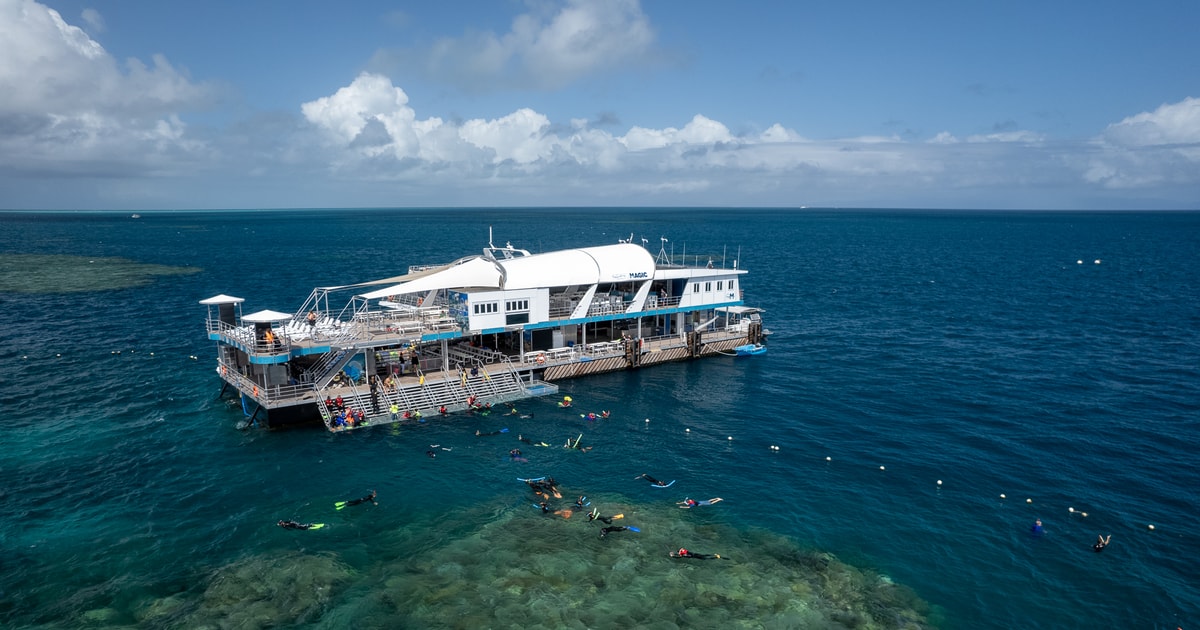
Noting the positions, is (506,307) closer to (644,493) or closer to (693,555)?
(644,493)

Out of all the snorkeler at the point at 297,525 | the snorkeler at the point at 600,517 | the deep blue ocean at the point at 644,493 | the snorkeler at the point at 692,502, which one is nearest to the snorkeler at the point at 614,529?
the deep blue ocean at the point at 644,493

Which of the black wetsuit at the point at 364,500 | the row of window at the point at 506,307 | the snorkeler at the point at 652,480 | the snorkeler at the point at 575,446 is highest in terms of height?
the row of window at the point at 506,307

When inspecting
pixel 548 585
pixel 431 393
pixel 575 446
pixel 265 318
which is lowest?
pixel 548 585

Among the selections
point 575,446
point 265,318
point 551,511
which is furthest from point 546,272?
point 551,511

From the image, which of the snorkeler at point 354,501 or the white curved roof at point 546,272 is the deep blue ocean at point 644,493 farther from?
the white curved roof at point 546,272

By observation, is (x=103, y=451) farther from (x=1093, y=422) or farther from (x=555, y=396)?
(x=1093, y=422)

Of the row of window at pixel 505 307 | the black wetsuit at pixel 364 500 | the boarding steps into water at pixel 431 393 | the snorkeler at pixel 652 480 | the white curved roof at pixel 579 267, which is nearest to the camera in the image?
the black wetsuit at pixel 364 500

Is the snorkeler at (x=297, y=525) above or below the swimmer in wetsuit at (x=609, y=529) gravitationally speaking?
above

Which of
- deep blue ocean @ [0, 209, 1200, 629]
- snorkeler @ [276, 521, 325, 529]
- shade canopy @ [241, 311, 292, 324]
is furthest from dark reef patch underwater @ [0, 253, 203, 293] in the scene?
snorkeler @ [276, 521, 325, 529]
